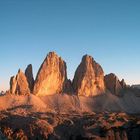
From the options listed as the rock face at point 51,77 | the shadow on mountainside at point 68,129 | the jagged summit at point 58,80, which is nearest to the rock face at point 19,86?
the jagged summit at point 58,80

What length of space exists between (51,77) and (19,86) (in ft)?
56.6

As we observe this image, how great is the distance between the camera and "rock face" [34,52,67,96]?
18700cm

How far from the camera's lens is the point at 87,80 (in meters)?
194

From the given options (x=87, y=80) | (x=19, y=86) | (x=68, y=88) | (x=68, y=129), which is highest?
(x=87, y=80)

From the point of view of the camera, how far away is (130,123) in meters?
127

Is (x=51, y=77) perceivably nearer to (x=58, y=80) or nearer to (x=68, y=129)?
(x=58, y=80)

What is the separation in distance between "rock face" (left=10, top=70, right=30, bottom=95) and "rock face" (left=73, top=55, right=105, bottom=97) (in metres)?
24.3

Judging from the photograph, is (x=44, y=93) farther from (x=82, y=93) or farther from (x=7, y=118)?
(x=7, y=118)

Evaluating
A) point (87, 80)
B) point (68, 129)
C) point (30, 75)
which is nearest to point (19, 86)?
point (30, 75)

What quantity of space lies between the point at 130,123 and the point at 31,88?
7160cm

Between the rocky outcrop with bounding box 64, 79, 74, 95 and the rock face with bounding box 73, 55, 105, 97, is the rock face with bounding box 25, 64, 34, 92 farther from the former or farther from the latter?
the rock face with bounding box 73, 55, 105, 97

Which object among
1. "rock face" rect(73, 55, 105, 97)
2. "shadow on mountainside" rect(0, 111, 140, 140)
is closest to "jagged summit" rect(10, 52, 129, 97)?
"rock face" rect(73, 55, 105, 97)

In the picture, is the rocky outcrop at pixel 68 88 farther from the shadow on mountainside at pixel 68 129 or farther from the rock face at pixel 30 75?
the shadow on mountainside at pixel 68 129

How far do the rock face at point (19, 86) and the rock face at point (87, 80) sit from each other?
24.3 m
